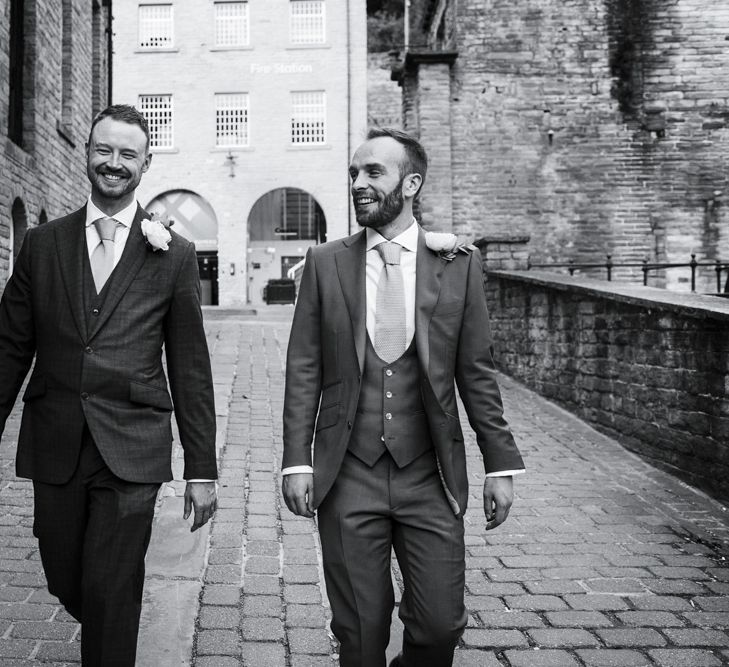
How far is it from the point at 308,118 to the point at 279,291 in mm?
6268

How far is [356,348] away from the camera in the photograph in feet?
9.07

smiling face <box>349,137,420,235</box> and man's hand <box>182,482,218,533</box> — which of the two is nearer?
smiling face <box>349,137,420,235</box>

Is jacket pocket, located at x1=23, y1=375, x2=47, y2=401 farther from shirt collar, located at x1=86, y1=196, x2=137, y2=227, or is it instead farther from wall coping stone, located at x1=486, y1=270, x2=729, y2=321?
wall coping stone, located at x1=486, y1=270, x2=729, y2=321

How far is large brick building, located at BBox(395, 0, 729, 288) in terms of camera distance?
19312 millimetres

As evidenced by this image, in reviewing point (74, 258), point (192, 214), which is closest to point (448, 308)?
point (74, 258)

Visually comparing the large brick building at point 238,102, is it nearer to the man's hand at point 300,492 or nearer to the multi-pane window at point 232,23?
the multi-pane window at point 232,23

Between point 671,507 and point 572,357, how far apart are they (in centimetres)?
356

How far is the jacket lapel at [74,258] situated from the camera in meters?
2.75

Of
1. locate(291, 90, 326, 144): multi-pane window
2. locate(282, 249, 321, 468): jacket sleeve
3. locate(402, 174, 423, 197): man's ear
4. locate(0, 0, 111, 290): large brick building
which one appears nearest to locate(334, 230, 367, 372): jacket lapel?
locate(282, 249, 321, 468): jacket sleeve

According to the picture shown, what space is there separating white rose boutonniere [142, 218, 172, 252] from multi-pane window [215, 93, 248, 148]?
27.4 metres

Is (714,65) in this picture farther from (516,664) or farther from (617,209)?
(516,664)

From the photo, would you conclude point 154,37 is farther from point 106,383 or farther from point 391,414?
point 391,414

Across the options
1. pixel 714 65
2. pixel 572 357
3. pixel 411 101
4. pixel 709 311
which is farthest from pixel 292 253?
pixel 709 311

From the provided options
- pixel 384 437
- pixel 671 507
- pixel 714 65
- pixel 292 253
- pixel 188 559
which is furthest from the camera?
pixel 292 253
